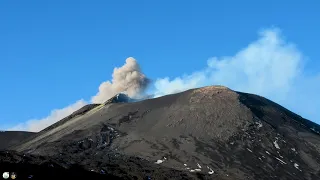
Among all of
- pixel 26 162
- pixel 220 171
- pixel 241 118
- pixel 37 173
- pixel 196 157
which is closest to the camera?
pixel 37 173

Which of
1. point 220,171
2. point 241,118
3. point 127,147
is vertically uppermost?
point 241,118

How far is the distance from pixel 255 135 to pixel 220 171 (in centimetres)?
3749

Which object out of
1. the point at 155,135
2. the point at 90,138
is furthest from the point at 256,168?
the point at 90,138

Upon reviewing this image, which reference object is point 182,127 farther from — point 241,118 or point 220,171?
point 220,171

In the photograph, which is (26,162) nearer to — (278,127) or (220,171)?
(220,171)

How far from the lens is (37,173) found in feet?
332

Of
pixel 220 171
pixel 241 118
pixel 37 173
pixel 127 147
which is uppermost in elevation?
pixel 241 118

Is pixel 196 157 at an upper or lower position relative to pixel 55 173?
upper

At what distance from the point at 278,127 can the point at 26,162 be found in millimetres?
112155

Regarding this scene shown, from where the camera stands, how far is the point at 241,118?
198000 mm

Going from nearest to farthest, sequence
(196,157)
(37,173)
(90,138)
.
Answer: (37,173), (196,157), (90,138)

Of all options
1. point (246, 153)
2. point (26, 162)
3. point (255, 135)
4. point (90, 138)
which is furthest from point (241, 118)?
point (26, 162)

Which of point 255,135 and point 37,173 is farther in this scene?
point 255,135

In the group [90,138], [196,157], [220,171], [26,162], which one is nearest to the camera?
[26,162]
